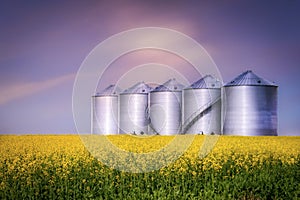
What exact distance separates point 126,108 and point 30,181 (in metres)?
29.6

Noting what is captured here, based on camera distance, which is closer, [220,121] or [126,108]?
[220,121]

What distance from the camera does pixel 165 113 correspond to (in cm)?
4062

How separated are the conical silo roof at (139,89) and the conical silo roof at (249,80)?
9.71 m

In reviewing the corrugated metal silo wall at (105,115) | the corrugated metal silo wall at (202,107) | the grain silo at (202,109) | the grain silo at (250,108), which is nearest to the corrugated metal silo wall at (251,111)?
the grain silo at (250,108)

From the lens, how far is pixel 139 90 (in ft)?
145

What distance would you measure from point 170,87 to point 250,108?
369 inches

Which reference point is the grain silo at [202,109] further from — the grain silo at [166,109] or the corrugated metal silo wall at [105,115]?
the corrugated metal silo wall at [105,115]

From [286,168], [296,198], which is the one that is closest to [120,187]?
[296,198]

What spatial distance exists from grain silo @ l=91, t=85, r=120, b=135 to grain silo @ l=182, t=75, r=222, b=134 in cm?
816

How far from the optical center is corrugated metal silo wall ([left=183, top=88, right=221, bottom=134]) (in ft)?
124

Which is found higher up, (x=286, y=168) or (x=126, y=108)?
(x=126, y=108)

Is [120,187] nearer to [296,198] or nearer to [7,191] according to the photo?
[7,191]

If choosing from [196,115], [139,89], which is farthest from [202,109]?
[139,89]

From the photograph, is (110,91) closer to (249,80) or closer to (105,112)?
(105,112)
